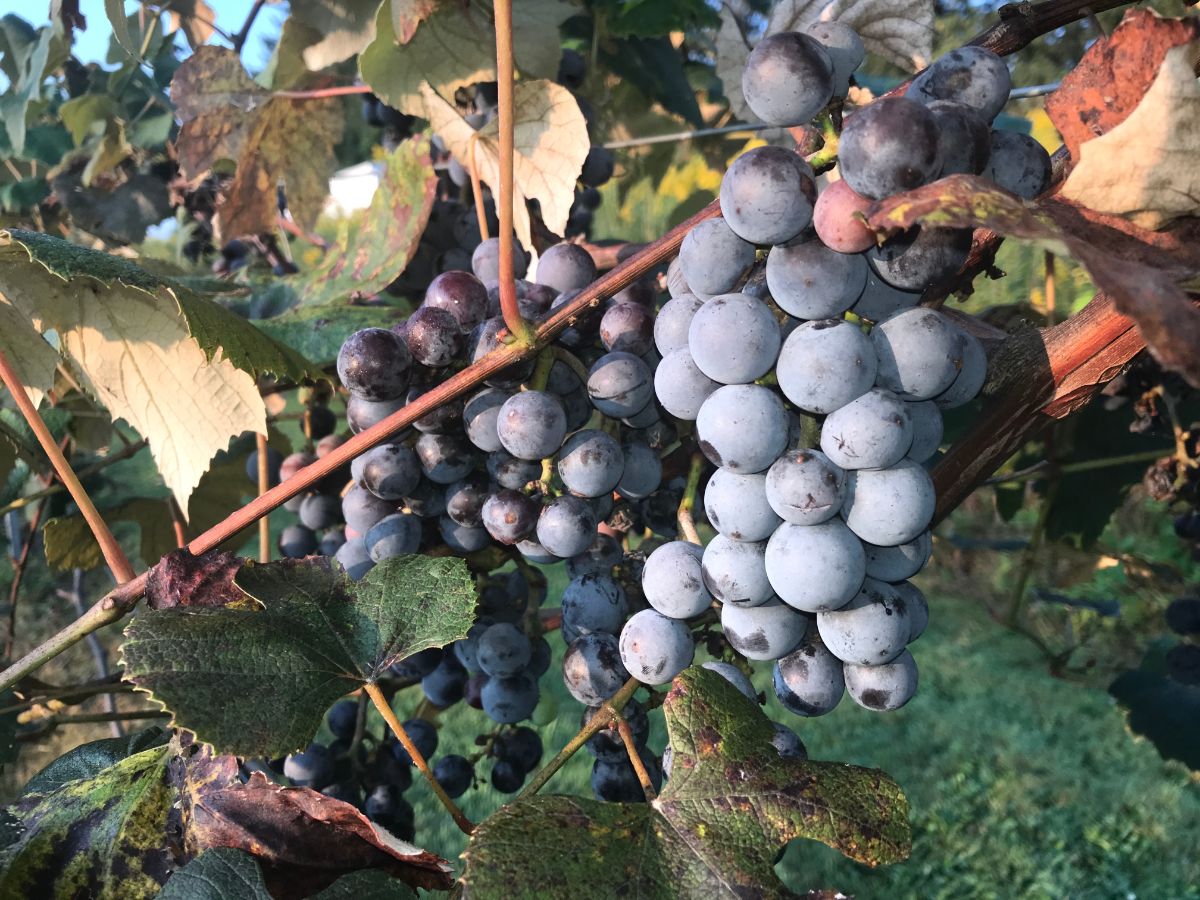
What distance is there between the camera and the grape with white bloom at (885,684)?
2.03 ft

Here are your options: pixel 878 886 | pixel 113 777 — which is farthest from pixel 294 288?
pixel 878 886

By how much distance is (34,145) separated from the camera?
187cm

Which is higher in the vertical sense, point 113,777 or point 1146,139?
point 1146,139

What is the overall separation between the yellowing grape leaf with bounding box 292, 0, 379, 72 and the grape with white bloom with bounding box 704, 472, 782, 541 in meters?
0.88

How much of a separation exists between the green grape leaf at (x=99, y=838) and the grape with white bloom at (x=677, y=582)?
1.25 feet

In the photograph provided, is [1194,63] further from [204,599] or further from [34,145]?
[34,145]

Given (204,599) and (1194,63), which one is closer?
(1194,63)

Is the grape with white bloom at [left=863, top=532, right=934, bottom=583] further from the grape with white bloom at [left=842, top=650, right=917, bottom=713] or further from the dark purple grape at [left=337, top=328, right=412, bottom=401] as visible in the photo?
the dark purple grape at [left=337, top=328, right=412, bottom=401]

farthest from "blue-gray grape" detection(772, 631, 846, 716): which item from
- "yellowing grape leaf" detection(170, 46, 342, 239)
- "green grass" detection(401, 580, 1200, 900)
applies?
"green grass" detection(401, 580, 1200, 900)

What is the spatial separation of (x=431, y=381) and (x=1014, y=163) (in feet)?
1.51

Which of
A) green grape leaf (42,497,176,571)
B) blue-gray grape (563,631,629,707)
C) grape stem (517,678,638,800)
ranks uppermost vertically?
grape stem (517,678,638,800)

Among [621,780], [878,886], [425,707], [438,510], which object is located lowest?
[878,886]

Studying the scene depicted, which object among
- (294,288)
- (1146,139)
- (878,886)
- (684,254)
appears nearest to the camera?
(1146,139)

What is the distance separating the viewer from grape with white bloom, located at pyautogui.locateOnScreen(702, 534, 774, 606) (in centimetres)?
60
